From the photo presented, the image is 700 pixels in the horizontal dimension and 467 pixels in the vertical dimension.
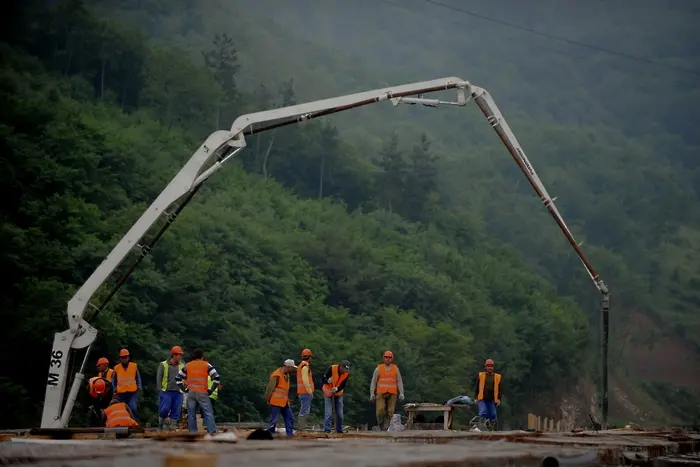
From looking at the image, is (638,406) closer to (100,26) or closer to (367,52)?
(100,26)

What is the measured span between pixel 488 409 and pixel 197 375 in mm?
8435

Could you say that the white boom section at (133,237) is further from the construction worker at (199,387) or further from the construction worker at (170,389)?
the construction worker at (199,387)

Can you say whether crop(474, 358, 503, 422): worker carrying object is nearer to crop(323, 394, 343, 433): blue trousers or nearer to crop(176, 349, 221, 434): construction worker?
crop(323, 394, 343, 433): blue trousers

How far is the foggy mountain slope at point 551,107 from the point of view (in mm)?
108375

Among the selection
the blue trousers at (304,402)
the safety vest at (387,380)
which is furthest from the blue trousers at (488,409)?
the blue trousers at (304,402)

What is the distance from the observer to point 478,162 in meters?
122

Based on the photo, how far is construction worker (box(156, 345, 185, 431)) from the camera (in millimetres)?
22320

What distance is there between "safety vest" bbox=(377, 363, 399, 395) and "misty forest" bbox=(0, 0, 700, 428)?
22.6 ft

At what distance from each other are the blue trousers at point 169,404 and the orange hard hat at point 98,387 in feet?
6.37

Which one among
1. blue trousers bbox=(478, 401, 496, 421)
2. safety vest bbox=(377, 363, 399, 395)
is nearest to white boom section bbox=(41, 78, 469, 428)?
safety vest bbox=(377, 363, 399, 395)

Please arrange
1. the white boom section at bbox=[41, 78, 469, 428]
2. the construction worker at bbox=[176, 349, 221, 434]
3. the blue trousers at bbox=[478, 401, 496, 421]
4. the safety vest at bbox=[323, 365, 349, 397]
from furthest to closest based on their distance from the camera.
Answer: the blue trousers at bbox=[478, 401, 496, 421], the safety vest at bbox=[323, 365, 349, 397], the white boom section at bbox=[41, 78, 469, 428], the construction worker at bbox=[176, 349, 221, 434]

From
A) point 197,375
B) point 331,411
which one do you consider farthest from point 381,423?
point 197,375

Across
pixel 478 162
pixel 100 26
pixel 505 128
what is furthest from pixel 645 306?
pixel 505 128

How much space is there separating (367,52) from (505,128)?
138 m
